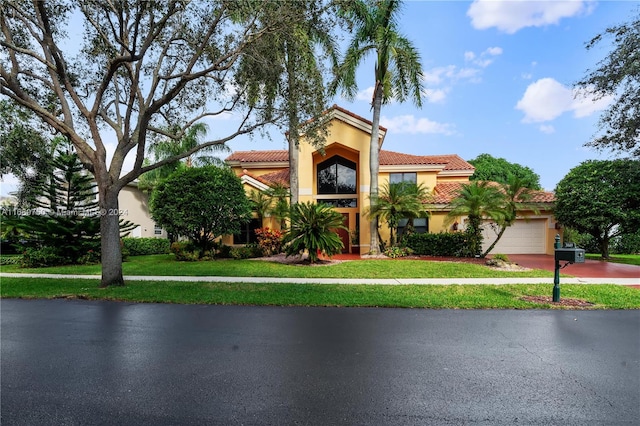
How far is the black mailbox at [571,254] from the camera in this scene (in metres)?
7.43

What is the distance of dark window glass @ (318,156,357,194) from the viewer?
2089 centimetres

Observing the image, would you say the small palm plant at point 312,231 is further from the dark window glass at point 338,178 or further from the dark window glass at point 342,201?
→ the dark window glass at point 338,178

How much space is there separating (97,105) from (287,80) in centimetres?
579

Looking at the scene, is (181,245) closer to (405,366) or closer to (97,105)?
(97,105)

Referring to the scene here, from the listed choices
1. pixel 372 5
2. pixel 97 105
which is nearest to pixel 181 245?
pixel 97 105

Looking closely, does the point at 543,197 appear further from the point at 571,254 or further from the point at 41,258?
the point at 41,258

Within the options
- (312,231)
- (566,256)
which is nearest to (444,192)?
(312,231)

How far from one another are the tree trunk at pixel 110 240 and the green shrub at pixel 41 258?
7648 mm

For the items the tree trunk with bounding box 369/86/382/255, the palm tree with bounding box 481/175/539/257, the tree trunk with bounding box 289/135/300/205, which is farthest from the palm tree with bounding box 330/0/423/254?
the palm tree with bounding box 481/175/539/257

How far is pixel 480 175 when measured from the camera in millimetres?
44156

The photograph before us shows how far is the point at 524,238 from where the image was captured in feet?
65.1

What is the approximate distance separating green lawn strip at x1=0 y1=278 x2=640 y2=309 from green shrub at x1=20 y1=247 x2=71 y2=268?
5.01 metres

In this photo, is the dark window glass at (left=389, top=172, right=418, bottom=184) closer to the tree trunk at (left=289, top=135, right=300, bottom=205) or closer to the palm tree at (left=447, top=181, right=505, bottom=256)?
the palm tree at (left=447, top=181, right=505, bottom=256)

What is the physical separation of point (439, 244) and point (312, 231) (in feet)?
25.0
